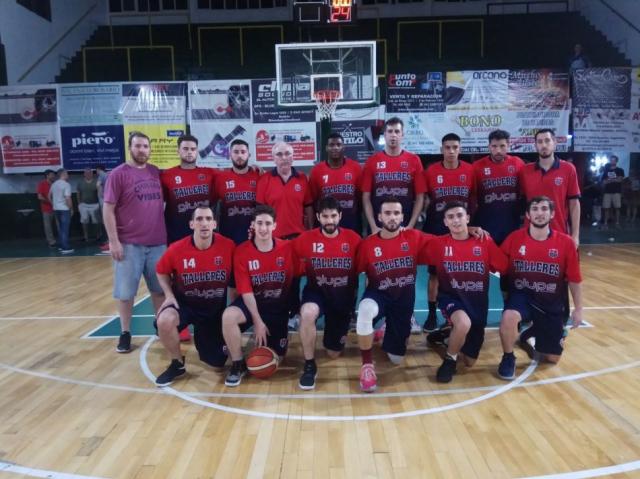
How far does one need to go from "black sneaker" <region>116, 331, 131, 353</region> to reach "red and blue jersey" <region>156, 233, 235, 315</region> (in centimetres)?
93

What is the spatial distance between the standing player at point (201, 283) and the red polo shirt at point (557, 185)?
2.76 m

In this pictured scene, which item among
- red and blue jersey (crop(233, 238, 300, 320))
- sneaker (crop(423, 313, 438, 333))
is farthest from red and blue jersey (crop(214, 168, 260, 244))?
sneaker (crop(423, 313, 438, 333))

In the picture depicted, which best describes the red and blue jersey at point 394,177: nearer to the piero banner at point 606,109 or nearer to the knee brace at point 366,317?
the knee brace at point 366,317

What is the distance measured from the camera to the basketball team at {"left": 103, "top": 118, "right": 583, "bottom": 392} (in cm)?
395

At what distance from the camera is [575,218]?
4605 mm

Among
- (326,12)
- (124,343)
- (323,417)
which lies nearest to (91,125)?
(326,12)

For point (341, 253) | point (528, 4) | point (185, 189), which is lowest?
point (341, 253)

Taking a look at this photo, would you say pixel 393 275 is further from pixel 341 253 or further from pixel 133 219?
pixel 133 219

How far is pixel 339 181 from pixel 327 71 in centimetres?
379

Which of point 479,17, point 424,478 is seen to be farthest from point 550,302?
point 479,17

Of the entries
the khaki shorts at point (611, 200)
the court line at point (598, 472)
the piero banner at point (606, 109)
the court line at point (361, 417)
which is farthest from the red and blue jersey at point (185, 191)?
the khaki shorts at point (611, 200)

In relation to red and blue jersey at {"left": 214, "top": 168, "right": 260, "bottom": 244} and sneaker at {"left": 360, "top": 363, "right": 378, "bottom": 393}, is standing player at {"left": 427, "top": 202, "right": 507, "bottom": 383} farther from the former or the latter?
red and blue jersey at {"left": 214, "top": 168, "right": 260, "bottom": 244}

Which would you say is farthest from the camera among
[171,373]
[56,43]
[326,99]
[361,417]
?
[56,43]

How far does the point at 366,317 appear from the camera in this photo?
3809 mm
